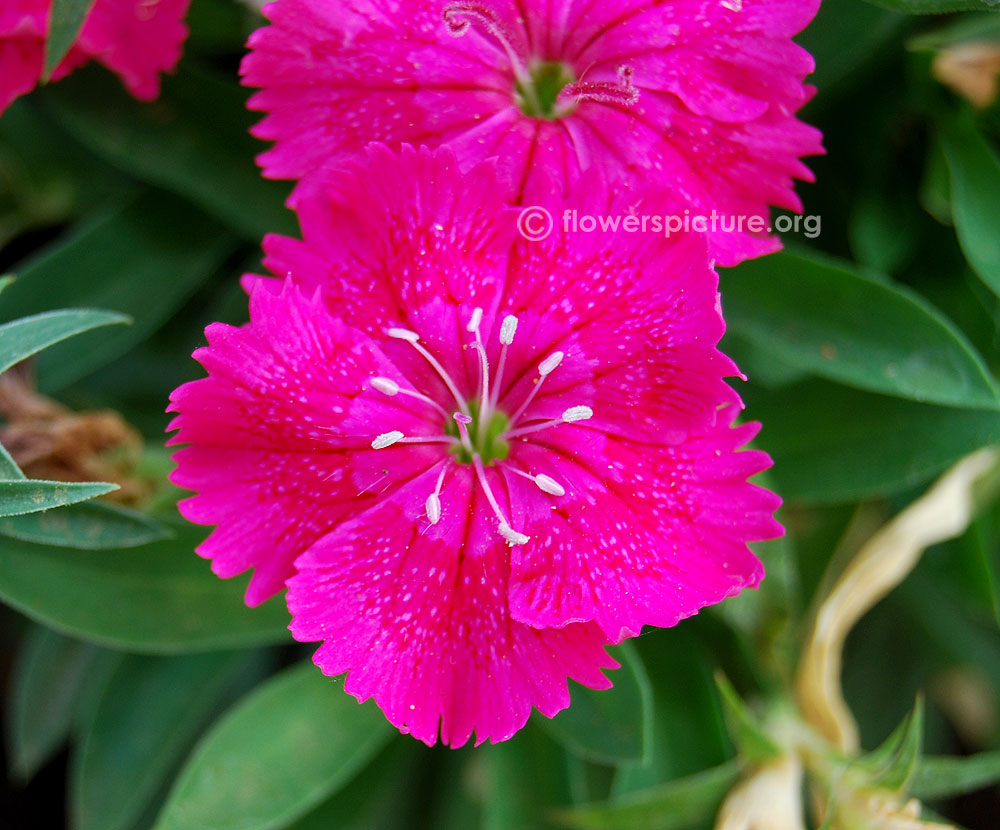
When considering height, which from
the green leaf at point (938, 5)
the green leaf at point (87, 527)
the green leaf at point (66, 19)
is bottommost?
the green leaf at point (87, 527)

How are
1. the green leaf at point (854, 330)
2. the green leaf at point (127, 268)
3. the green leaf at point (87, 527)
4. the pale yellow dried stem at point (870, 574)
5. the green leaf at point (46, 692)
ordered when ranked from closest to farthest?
the green leaf at point (87, 527)
the green leaf at point (854, 330)
the pale yellow dried stem at point (870, 574)
the green leaf at point (127, 268)
the green leaf at point (46, 692)

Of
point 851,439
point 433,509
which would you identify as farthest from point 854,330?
point 433,509

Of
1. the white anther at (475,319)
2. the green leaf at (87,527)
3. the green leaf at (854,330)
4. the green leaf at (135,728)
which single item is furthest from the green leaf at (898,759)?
the green leaf at (135,728)

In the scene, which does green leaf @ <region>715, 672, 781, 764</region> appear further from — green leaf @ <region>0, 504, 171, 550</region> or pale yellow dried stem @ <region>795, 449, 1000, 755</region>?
green leaf @ <region>0, 504, 171, 550</region>

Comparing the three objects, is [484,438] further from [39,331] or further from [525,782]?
[525,782]

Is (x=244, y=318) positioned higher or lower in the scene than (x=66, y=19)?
lower

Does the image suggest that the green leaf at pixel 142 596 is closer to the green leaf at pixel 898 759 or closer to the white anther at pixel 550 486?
the white anther at pixel 550 486
